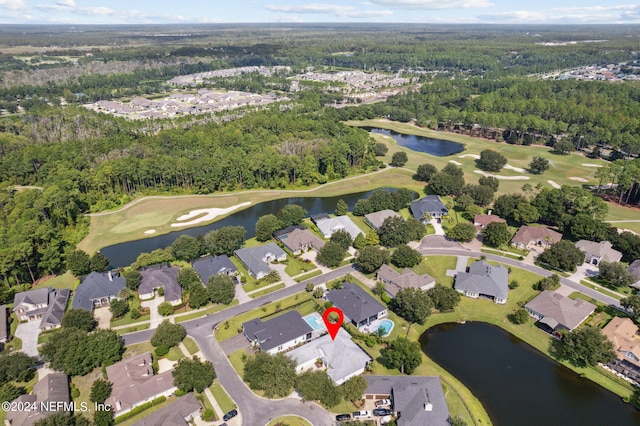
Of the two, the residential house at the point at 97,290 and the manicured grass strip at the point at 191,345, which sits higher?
the residential house at the point at 97,290

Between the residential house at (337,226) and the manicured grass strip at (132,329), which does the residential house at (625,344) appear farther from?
the manicured grass strip at (132,329)

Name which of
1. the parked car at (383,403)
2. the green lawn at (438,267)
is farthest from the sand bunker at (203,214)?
the parked car at (383,403)

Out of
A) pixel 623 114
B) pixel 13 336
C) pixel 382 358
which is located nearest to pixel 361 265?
pixel 382 358

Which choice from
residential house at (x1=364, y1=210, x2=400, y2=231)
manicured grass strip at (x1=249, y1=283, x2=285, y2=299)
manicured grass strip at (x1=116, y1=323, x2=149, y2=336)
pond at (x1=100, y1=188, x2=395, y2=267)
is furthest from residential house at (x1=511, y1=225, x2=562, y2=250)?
manicured grass strip at (x1=116, y1=323, x2=149, y2=336)

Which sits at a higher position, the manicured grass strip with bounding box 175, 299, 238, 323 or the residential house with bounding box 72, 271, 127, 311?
the residential house with bounding box 72, 271, 127, 311

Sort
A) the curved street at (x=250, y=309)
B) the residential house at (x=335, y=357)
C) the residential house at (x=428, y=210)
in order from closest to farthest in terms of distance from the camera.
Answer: the curved street at (x=250, y=309), the residential house at (x=335, y=357), the residential house at (x=428, y=210)

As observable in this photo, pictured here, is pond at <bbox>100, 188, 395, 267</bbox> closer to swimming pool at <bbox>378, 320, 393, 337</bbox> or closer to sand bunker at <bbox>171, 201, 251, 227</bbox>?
sand bunker at <bbox>171, 201, 251, 227</bbox>

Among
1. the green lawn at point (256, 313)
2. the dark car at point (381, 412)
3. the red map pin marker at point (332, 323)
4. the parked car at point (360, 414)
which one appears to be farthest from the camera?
the green lawn at point (256, 313)
